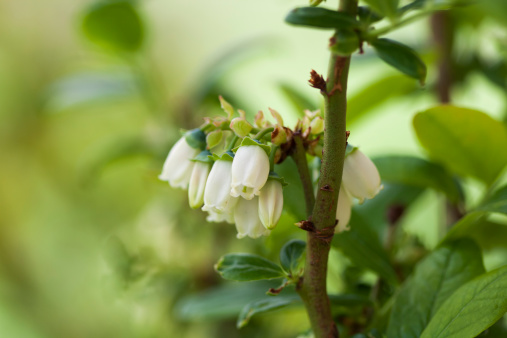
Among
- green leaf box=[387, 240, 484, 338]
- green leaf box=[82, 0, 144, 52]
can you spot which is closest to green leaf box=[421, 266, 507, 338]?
green leaf box=[387, 240, 484, 338]

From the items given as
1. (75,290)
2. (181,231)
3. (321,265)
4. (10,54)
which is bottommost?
(75,290)

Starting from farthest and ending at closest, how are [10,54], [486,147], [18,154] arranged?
[10,54]
[18,154]
[486,147]

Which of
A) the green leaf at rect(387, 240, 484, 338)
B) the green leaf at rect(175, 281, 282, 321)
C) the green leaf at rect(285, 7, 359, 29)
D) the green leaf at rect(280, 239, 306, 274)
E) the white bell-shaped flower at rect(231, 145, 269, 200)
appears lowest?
the green leaf at rect(175, 281, 282, 321)

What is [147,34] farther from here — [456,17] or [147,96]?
[456,17]

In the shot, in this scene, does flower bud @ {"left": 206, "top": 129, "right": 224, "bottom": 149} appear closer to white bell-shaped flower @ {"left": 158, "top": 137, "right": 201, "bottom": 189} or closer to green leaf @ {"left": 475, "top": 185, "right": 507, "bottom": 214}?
white bell-shaped flower @ {"left": 158, "top": 137, "right": 201, "bottom": 189}

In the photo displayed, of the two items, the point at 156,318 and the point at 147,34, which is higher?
the point at 147,34

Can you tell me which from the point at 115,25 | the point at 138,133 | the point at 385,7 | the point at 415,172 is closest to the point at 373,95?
the point at 415,172

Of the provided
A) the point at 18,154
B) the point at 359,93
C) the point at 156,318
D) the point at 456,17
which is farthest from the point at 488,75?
the point at 18,154
